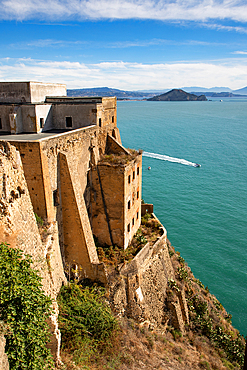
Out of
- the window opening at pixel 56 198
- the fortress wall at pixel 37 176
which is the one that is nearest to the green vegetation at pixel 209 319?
the window opening at pixel 56 198

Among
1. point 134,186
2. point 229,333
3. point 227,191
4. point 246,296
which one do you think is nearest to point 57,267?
point 134,186

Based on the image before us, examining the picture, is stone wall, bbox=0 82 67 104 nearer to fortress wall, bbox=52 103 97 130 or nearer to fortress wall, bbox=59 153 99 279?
fortress wall, bbox=52 103 97 130

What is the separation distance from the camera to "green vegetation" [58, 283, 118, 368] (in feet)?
48.0

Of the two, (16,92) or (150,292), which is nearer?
(16,92)

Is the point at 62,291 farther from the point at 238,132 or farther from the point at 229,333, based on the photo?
the point at 238,132

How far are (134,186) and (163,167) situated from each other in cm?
4161

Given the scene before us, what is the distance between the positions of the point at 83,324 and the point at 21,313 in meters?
6.58

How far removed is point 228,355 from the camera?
2272 centimetres

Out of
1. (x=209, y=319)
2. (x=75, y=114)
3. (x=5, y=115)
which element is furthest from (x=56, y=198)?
(x=209, y=319)

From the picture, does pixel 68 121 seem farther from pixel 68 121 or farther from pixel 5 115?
pixel 5 115

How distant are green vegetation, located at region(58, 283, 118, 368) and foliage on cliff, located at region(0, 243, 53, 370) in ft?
11.7

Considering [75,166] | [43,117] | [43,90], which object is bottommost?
[75,166]

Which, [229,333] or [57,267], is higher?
[57,267]

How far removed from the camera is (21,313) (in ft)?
33.7
